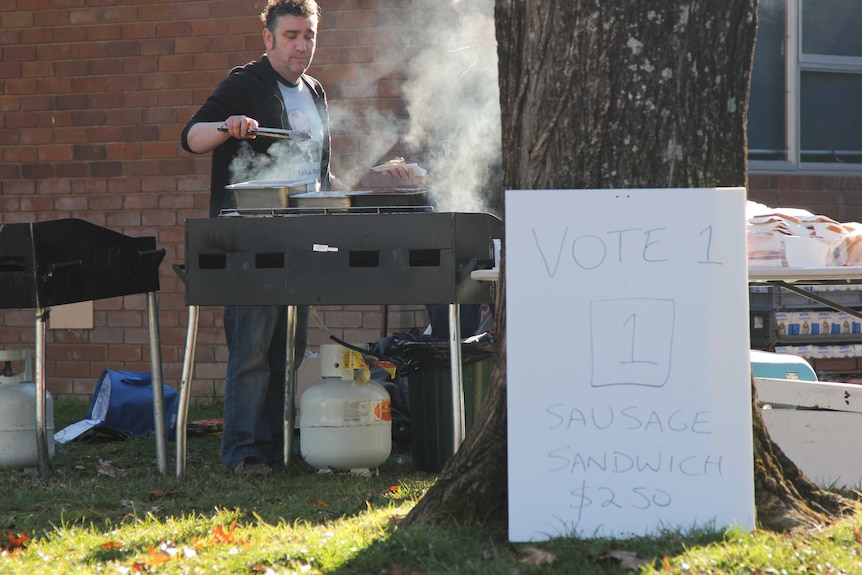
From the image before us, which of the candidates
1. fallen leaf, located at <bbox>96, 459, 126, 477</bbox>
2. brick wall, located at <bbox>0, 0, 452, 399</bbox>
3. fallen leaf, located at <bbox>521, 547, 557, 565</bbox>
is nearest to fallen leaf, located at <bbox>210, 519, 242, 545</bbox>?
fallen leaf, located at <bbox>521, 547, 557, 565</bbox>

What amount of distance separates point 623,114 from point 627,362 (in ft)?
2.29

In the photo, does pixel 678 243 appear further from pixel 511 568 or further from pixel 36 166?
pixel 36 166

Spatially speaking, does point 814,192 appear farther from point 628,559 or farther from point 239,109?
point 628,559

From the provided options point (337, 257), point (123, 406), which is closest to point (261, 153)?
point (337, 257)

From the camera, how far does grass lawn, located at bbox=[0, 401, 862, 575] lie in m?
2.88

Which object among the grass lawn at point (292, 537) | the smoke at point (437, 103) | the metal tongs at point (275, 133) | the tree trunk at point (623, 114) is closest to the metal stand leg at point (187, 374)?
the grass lawn at point (292, 537)

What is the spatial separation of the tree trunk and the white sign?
0.13 meters

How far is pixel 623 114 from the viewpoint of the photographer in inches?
124

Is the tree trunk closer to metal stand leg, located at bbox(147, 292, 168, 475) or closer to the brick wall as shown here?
metal stand leg, located at bbox(147, 292, 168, 475)

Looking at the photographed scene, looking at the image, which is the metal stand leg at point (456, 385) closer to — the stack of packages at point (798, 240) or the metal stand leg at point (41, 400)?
the stack of packages at point (798, 240)

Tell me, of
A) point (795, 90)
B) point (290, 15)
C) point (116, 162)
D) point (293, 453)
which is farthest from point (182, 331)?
point (795, 90)

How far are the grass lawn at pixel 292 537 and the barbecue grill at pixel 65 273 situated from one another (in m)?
0.39

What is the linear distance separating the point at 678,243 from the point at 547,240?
0.37 m

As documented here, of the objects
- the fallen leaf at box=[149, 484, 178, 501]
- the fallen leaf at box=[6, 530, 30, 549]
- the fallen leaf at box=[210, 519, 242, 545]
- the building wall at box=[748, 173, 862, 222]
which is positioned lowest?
Result: the fallen leaf at box=[149, 484, 178, 501]
